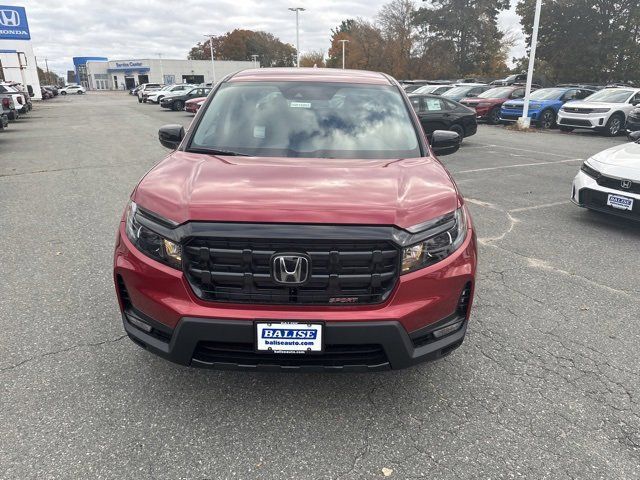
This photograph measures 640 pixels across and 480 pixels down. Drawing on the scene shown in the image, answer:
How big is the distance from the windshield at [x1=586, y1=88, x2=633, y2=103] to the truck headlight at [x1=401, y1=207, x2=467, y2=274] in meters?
18.5

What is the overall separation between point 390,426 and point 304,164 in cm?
160

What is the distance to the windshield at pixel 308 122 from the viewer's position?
10.8 feet

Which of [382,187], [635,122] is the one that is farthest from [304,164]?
[635,122]

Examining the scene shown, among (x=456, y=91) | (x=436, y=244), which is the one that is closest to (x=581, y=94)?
(x=456, y=91)

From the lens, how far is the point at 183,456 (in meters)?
2.30

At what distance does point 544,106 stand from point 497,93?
2787 mm

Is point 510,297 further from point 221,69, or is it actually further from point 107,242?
point 221,69

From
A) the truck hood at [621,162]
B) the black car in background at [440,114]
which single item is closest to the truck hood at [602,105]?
the black car in background at [440,114]

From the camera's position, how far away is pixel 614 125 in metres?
17.2

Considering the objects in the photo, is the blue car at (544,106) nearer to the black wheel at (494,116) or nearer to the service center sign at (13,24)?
the black wheel at (494,116)

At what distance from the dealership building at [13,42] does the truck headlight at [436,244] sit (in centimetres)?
4482

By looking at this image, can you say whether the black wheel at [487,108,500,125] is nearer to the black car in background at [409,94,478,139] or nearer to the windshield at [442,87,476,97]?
the windshield at [442,87,476,97]

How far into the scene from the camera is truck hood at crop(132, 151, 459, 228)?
2.32m

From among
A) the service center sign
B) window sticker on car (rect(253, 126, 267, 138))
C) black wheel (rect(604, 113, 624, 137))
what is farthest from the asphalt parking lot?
the service center sign
